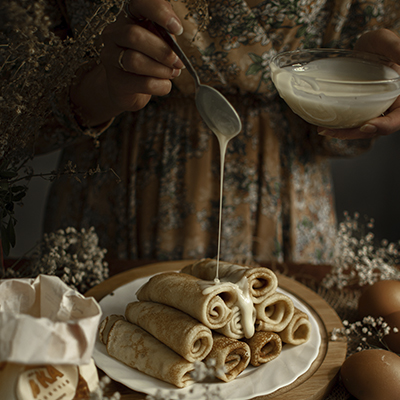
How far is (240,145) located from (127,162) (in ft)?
1.50

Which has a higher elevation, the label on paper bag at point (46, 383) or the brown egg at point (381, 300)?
the label on paper bag at point (46, 383)

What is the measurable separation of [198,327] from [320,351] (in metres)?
0.31

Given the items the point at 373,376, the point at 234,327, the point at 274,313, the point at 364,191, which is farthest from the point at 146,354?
the point at 364,191

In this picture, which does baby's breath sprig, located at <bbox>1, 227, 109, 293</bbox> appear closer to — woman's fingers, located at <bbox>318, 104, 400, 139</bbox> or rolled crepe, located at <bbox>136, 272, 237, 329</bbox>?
rolled crepe, located at <bbox>136, 272, 237, 329</bbox>

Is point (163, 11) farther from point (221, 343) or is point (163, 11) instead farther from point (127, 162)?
point (127, 162)

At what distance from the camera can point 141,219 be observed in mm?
1587

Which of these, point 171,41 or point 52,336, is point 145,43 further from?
→ point 52,336

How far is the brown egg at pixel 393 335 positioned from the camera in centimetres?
91

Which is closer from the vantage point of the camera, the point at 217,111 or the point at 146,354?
the point at 146,354

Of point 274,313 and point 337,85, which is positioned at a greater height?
point 337,85

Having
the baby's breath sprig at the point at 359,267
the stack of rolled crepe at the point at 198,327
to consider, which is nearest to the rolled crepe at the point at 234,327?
the stack of rolled crepe at the point at 198,327

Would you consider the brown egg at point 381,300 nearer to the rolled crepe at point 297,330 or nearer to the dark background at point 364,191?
the rolled crepe at point 297,330

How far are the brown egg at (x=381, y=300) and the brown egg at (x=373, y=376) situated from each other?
23 centimetres

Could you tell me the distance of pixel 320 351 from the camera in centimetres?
91
